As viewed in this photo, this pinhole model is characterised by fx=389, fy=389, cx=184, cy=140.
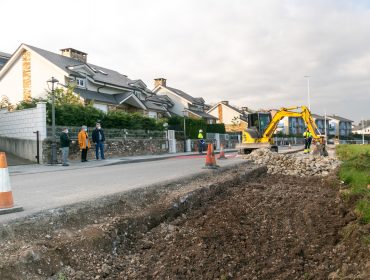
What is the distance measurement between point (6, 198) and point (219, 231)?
323 centimetres

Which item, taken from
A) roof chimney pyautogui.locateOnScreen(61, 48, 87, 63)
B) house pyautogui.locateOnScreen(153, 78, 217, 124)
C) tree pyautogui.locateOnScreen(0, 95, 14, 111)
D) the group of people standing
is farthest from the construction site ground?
house pyautogui.locateOnScreen(153, 78, 217, 124)

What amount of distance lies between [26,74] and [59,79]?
394 cm

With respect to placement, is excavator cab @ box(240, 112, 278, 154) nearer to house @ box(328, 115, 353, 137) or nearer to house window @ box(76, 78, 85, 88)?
house window @ box(76, 78, 85, 88)

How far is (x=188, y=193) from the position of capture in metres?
7.33

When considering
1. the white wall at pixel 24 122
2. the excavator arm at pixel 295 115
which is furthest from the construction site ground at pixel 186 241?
the excavator arm at pixel 295 115

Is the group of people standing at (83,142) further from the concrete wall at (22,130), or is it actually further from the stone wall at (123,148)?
the concrete wall at (22,130)

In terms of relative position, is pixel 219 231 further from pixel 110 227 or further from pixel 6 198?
pixel 6 198

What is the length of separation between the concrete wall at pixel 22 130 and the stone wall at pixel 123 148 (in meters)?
0.73

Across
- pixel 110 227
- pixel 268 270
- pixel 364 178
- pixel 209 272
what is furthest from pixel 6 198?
pixel 364 178

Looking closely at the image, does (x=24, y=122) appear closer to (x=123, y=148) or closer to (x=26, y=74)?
(x=123, y=148)

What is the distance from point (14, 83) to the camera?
36.0 meters

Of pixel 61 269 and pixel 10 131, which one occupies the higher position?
pixel 10 131

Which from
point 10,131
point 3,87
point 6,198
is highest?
point 3,87

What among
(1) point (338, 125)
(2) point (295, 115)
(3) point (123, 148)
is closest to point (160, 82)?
(3) point (123, 148)
